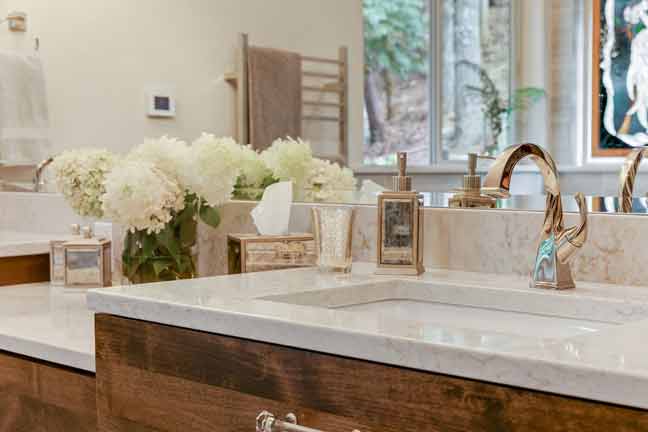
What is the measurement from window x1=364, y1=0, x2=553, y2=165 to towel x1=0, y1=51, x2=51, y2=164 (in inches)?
43.7

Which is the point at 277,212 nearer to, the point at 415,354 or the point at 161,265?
the point at 161,265

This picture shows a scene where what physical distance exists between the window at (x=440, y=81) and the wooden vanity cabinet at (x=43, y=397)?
2.34ft

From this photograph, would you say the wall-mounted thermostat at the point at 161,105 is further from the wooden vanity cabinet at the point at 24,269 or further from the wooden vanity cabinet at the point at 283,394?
the wooden vanity cabinet at the point at 283,394

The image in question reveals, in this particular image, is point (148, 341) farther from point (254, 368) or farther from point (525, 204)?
point (525, 204)

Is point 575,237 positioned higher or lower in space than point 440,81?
lower

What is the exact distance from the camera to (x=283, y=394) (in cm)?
103

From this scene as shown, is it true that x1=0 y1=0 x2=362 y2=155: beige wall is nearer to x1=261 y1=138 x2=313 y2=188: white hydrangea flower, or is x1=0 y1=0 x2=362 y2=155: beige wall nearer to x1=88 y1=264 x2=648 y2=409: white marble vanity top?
x1=261 y1=138 x2=313 y2=188: white hydrangea flower

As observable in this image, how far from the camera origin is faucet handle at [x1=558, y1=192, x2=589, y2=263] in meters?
1.25

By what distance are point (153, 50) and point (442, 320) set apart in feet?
4.04

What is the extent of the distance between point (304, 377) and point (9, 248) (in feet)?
4.04

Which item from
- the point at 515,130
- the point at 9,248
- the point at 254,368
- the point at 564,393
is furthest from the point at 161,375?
the point at 9,248

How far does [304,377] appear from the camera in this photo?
1.01 metres

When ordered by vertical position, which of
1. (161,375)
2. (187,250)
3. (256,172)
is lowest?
(161,375)

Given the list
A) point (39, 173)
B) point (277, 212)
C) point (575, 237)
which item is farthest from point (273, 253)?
point (39, 173)
